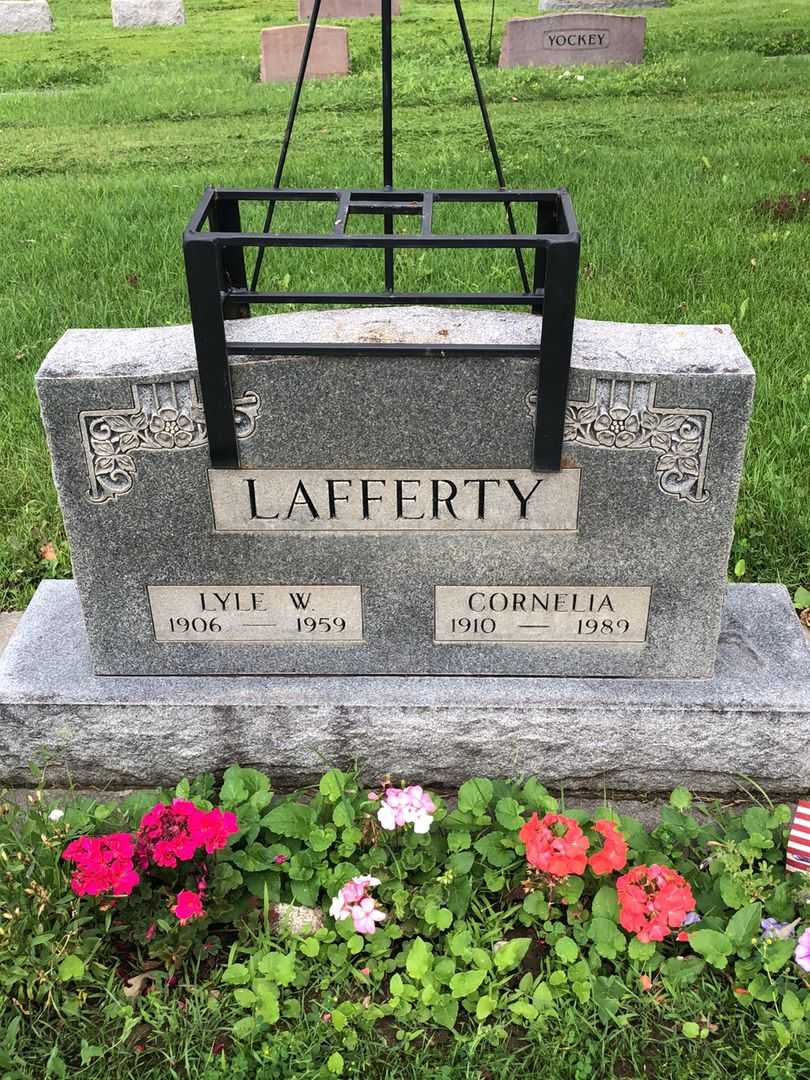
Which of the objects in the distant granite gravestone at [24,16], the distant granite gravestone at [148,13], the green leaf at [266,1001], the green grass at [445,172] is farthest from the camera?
the distant granite gravestone at [148,13]

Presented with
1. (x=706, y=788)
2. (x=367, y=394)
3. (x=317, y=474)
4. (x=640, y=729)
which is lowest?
(x=706, y=788)

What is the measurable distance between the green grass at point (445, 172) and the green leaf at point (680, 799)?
123 cm

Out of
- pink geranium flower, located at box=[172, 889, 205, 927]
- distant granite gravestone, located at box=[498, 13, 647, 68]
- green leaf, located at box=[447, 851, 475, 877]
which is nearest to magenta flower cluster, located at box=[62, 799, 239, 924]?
pink geranium flower, located at box=[172, 889, 205, 927]

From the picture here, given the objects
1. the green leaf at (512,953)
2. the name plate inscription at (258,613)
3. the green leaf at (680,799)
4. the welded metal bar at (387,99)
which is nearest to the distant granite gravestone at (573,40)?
the welded metal bar at (387,99)

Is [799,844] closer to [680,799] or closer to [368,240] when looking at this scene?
[680,799]

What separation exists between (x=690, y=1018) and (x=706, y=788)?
0.75 metres

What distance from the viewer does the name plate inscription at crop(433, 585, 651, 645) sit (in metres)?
2.75

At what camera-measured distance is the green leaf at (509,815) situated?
258 cm

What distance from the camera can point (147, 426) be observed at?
8.38ft

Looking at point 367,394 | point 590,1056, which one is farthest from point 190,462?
point 590,1056

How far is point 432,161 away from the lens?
8.14m

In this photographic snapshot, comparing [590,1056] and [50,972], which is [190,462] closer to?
[50,972]

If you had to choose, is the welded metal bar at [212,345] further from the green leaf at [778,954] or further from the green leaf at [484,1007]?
the green leaf at [778,954]

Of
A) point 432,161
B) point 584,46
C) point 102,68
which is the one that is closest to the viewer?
point 432,161
